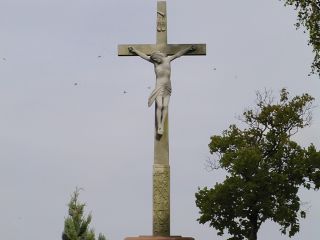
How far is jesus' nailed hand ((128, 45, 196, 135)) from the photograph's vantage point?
19125 millimetres

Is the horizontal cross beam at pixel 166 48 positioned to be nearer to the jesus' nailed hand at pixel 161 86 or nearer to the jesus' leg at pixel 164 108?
the jesus' nailed hand at pixel 161 86

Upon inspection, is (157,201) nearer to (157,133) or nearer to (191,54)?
(157,133)

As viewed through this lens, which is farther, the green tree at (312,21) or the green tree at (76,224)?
the green tree at (76,224)

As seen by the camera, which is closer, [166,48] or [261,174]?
[166,48]

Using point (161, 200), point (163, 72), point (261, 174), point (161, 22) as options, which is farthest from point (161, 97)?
point (261, 174)

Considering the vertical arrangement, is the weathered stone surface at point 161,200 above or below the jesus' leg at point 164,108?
below

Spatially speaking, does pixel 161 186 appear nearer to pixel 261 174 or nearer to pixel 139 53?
pixel 139 53

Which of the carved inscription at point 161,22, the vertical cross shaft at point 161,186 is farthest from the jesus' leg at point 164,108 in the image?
the carved inscription at point 161,22

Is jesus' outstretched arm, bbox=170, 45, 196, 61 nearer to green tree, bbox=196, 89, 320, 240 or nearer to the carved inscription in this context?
the carved inscription

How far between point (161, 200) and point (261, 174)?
59.7ft

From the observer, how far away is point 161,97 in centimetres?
1912

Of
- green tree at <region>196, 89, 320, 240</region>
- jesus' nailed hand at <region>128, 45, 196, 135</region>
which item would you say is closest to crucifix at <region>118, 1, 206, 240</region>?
jesus' nailed hand at <region>128, 45, 196, 135</region>

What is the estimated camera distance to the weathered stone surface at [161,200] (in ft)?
60.4

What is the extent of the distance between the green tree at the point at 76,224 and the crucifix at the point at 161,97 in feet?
65.9
